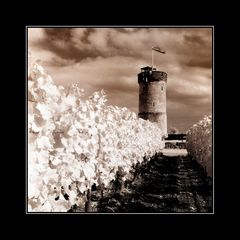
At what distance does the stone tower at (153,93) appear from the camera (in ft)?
13.5

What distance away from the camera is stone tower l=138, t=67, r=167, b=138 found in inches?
162

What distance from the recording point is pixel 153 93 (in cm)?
514

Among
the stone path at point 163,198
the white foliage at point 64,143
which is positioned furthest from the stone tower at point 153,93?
the stone path at point 163,198

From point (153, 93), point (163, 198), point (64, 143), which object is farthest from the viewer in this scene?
point (153, 93)

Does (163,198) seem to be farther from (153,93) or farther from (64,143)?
(153,93)

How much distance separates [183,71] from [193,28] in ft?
1.35

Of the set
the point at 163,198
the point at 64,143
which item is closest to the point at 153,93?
the point at 163,198

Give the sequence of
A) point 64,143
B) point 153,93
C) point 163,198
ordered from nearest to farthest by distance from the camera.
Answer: point 64,143
point 163,198
point 153,93

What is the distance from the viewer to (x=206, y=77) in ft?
11.7

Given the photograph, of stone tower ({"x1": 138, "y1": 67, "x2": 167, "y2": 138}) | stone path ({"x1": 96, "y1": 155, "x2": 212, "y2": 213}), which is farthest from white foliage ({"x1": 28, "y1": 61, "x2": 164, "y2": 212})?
stone tower ({"x1": 138, "y1": 67, "x2": 167, "y2": 138})

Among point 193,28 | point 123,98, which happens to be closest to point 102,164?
point 123,98

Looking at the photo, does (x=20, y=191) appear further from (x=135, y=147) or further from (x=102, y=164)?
(x=135, y=147)

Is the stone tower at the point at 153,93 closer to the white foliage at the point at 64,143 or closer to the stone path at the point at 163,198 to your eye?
the white foliage at the point at 64,143

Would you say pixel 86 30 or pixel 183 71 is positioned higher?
pixel 86 30
